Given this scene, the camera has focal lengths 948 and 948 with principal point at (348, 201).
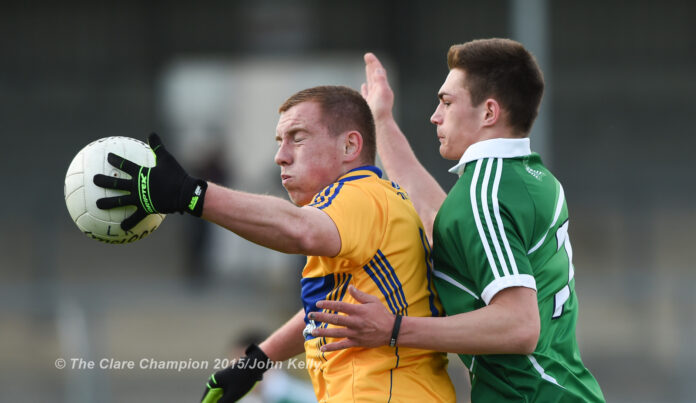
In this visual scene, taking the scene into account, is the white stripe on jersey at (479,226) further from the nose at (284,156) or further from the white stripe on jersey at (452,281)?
the nose at (284,156)

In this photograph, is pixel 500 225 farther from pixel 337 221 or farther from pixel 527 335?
pixel 337 221

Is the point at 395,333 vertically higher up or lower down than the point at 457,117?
lower down

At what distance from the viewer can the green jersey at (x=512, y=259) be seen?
3688 millimetres

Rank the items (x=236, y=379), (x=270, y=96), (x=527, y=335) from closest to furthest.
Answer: (x=527, y=335), (x=236, y=379), (x=270, y=96)

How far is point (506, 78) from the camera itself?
400cm

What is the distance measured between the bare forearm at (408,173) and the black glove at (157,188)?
1747 mm

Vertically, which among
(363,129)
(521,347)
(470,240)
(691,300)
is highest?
(363,129)

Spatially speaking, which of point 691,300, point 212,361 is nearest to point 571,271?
point 691,300

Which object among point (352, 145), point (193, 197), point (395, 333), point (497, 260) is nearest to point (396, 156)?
point (352, 145)

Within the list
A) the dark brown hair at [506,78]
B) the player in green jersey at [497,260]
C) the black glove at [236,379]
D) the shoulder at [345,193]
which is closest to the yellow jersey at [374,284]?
the shoulder at [345,193]

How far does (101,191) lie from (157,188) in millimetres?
279

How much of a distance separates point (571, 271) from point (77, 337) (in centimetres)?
774

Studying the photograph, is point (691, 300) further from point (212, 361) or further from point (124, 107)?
point (124, 107)

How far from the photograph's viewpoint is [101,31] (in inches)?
891
